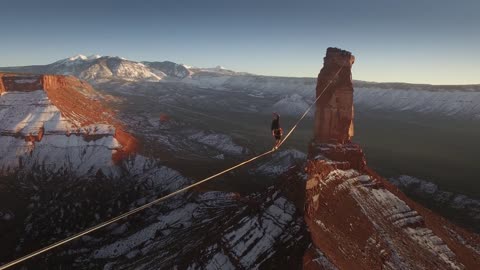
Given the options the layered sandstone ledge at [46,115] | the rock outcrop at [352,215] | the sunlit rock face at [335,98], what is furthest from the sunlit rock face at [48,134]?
the rock outcrop at [352,215]

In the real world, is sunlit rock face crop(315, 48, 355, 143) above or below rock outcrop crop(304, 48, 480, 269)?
above

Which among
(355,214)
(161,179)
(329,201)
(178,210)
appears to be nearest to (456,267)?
(355,214)

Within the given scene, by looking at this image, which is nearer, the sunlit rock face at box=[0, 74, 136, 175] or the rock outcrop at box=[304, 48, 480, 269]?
the rock outcrop at box=[304, 48, 480, 269]

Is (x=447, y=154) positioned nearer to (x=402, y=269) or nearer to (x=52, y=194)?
(x=402, y=269)

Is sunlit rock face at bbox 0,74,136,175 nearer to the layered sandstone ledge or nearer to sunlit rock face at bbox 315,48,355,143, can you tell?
the layered sandstone ledge

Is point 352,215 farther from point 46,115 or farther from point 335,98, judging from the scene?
point 46,115

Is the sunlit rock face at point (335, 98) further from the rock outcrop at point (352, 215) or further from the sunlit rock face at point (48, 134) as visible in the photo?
the sunlit rock face at point (48, 134)

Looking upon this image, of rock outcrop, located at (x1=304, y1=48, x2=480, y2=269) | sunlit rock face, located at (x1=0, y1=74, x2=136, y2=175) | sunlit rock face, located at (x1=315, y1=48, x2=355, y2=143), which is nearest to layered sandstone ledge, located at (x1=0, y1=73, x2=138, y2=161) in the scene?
sunlit rock face, located at (x1=0, y1=74, x2=136, y2=175)

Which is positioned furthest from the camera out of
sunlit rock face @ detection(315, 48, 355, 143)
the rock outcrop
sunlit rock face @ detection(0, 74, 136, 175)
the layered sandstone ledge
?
the layered sandstone ledge

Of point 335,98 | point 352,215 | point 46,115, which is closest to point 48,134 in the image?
point 46,115
